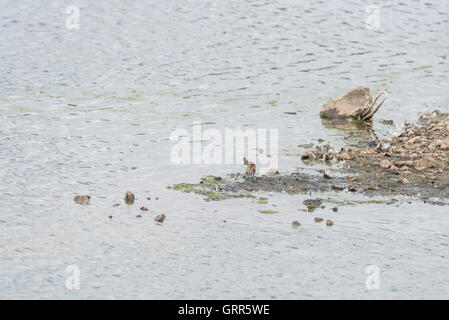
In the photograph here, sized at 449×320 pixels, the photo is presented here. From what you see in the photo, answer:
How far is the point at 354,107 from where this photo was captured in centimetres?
2120

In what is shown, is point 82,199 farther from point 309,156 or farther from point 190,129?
point 190,129

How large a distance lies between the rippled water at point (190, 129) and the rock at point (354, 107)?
383mm

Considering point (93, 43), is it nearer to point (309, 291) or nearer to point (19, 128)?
point (19, 128)

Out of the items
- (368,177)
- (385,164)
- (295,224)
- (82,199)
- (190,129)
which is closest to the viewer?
(295,224)

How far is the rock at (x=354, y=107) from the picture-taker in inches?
827

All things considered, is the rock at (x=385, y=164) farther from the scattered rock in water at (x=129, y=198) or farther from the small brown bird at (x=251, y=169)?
the scattered rock in water at (x=129, y=198)

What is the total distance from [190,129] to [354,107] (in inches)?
173

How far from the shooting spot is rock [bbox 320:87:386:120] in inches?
827

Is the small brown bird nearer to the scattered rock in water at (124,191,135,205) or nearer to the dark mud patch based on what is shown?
the dark mud patch

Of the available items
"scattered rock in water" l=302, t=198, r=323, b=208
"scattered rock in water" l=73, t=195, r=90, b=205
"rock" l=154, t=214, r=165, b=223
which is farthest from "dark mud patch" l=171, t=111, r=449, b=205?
"scattered rock in water" l=73, t=195, r=90, b=205

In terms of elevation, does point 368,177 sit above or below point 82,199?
above

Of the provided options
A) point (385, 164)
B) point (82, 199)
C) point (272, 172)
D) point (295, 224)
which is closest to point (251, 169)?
point (272, 172)

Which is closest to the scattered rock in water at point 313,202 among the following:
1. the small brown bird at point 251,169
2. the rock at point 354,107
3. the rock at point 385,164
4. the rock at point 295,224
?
the rock at point 295,224
